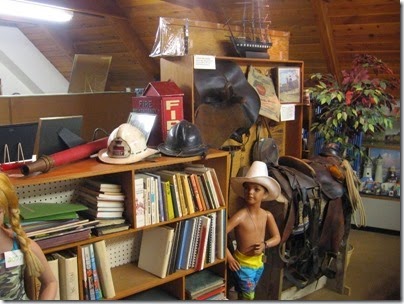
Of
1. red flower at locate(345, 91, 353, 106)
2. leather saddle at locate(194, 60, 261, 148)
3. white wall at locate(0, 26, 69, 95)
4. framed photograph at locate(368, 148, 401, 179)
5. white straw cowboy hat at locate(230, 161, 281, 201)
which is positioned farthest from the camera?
white wall at locate(0, 26, 69, 95)

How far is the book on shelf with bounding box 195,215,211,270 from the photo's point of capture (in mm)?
2014

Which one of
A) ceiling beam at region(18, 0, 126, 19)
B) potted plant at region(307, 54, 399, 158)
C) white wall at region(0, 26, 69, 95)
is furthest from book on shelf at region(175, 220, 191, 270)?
white wall at region(0, 26, 69, 95)

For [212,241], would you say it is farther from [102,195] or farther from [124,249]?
[102,195]

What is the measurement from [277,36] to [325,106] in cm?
64

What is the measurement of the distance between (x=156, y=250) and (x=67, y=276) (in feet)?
1.58

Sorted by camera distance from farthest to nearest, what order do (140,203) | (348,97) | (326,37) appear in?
(326,37)
(348,97)
(140,203)

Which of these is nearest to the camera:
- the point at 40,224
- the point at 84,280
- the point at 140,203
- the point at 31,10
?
the point at 40,224

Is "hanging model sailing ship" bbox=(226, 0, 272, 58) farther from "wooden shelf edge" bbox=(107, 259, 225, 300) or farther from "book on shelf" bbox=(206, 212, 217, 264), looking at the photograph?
"wooden shelf edge" bbox=(107, 259, 225, 300)

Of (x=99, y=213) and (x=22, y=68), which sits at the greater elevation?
(x=22, y=68)

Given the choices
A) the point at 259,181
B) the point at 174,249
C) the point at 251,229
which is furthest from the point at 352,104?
the point at 174,249

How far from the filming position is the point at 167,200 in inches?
75.5

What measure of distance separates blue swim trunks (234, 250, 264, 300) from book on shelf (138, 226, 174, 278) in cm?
49

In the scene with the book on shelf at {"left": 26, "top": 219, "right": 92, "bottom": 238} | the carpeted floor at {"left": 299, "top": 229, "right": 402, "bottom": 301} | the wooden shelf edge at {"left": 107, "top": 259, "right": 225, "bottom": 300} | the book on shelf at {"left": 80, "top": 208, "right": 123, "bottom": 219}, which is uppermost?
the book on shelf at {"left": 80, "top": 208, "right": 123, "bottom": 219}

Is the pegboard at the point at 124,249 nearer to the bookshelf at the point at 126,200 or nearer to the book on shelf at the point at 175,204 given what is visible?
the bookshelf at the point at 126,200
